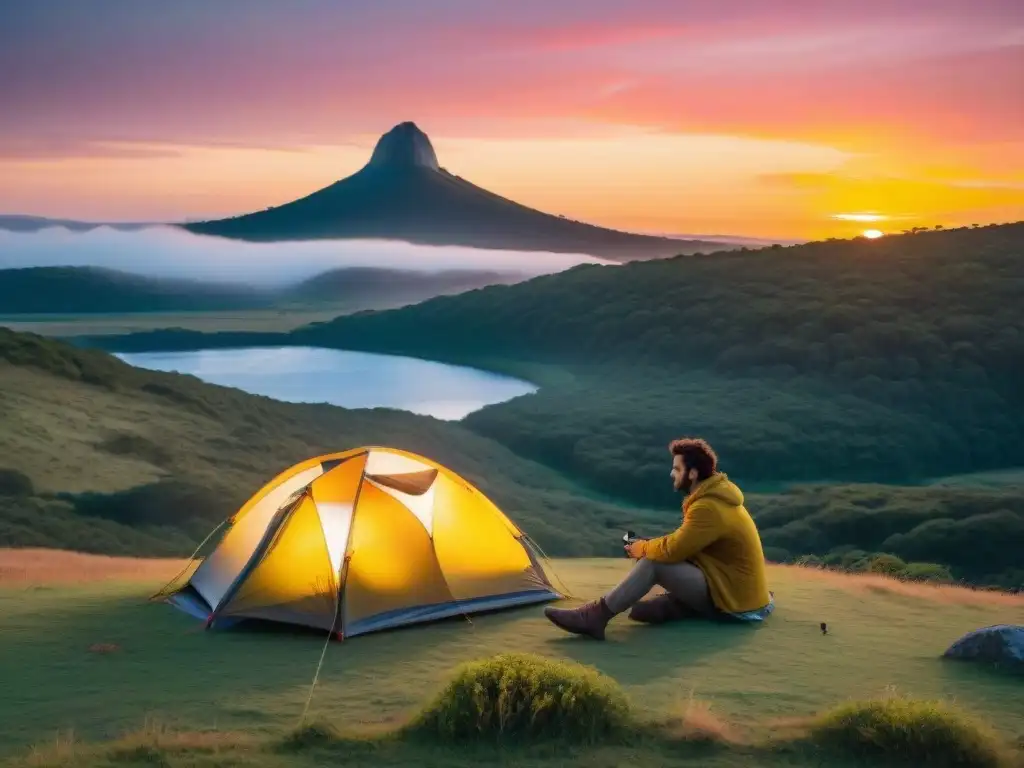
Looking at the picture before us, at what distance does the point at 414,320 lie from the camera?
166 m

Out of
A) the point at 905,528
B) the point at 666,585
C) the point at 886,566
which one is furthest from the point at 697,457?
the point at 905,528

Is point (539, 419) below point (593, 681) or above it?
below

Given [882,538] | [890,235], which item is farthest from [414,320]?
[882,538]

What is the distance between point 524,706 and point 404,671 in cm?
297

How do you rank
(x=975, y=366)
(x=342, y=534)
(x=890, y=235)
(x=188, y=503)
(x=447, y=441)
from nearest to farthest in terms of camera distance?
(x=342, y=534) → (x=188, y=503) → (x=447, y=441) → (x=975, y=366) → (x=890, y=235)

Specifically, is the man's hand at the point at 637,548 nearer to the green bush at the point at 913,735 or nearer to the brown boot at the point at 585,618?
the brown boot at the point at 585,618

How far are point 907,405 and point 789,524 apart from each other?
1984 inches

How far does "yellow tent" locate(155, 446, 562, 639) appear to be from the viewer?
14.7 m

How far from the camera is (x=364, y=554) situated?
1491 cm

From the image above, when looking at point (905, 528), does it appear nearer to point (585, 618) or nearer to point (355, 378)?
point (585, 618)

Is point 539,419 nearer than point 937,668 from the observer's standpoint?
No

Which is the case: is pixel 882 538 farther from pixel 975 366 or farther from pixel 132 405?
pixel 975 366

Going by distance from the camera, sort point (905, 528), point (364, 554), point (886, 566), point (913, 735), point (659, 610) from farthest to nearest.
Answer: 1. point (905, 528)
2. point (886, 566)
3. point (364, 554)
4. point (659, 610)
5. point (913, 735)

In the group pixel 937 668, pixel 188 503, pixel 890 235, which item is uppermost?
pixel 890 235
